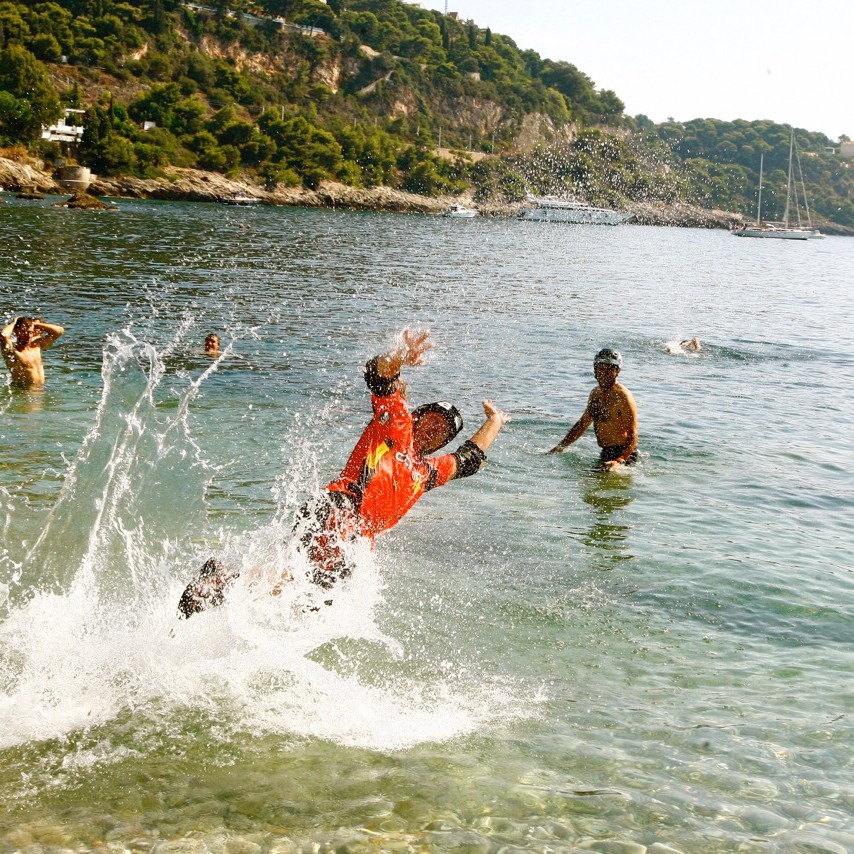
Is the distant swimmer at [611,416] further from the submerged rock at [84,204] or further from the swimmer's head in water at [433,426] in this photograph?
the submerged rock at [84,204]

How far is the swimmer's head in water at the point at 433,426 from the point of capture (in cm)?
697

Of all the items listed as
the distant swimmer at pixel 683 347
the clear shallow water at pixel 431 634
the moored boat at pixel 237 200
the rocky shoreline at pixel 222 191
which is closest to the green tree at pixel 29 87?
the rocky shoreline at pixel 222 191

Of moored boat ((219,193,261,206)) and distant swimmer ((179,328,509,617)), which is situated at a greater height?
moored boat ((219,193,261,206))

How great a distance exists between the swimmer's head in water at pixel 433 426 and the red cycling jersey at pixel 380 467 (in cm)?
51

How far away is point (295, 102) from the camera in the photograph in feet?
490

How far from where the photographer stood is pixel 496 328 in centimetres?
2700

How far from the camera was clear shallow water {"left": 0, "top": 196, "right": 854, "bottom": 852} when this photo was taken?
5059 millimetres

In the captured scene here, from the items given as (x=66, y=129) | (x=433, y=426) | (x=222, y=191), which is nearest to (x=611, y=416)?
(x=433, y=426)

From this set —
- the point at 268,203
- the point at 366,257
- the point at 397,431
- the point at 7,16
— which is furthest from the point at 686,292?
the point at 7,16

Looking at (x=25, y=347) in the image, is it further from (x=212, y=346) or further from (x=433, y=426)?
(x=433, y=426)

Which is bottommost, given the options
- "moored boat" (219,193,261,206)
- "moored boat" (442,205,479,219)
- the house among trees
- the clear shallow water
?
the clear shallow water

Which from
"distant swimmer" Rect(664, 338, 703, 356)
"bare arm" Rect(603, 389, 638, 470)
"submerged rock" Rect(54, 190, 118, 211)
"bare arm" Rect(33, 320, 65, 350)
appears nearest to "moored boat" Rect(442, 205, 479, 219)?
"submerged rock" Rect(54, 190, 118, 211)

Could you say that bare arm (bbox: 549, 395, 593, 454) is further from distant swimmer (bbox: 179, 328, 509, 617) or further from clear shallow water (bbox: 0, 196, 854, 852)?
distant swimmer (bbox: 179, 328, 509, 617)

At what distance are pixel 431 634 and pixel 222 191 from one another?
101093 millimetres
